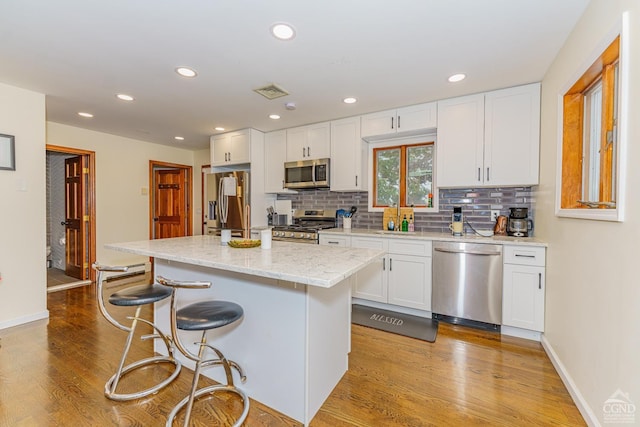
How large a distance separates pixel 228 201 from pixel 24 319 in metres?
2.53

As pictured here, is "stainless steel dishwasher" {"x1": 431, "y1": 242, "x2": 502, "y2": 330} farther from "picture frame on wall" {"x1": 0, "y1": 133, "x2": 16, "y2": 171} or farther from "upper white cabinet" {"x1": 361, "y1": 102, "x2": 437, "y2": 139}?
"picture frame on wall" {"x1": 0, "y1": 133, "x2": 16, "y2": 171}

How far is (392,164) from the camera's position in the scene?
3785 mm

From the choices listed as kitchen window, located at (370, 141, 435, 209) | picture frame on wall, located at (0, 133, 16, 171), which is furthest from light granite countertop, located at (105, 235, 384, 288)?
kitchen window, located at (370, 141, 435, 209)

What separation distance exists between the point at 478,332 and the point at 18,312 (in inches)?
182

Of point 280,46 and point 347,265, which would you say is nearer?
point 347,265

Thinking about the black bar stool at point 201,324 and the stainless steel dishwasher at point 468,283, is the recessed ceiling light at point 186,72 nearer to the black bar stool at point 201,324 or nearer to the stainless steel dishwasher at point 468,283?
the black bar stool at point 201,324

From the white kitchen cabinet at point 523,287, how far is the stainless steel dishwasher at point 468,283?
58 mm

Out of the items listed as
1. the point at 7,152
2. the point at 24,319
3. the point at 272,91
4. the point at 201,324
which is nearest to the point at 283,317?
the point at 201,324

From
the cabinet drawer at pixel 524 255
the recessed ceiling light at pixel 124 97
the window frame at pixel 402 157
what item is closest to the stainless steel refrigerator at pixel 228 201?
the recessed ceiling light at pixel 124 97

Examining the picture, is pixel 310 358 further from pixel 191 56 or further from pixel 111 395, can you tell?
pixel 191 56

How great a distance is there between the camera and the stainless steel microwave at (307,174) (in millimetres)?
3822

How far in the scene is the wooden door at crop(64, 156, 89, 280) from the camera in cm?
433

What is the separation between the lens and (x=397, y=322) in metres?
2.93

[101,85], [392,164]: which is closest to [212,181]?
[101,85]
